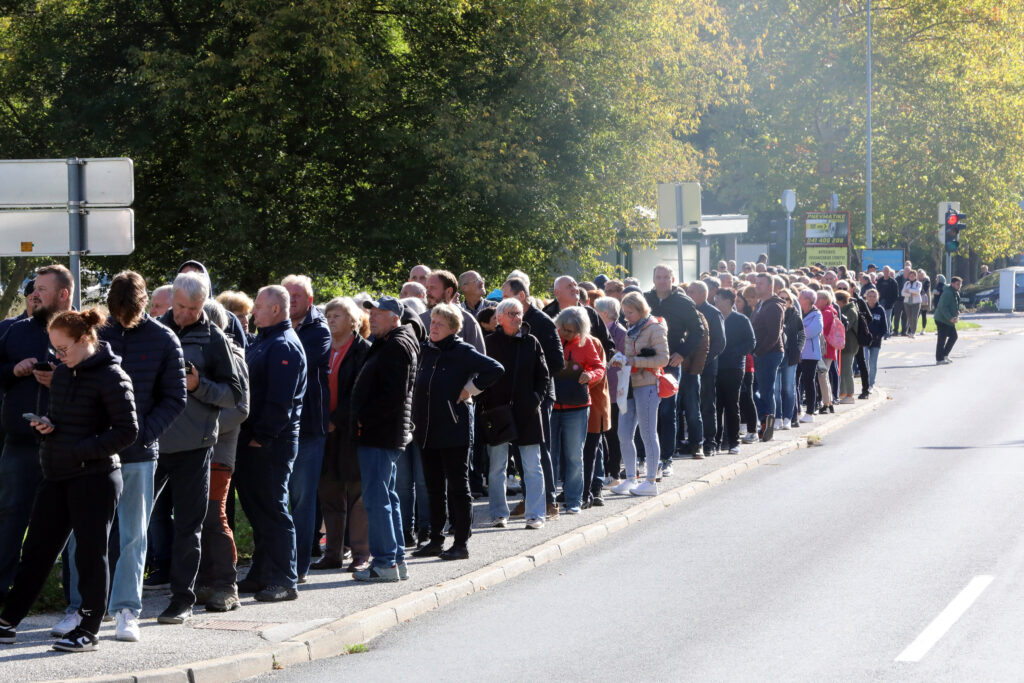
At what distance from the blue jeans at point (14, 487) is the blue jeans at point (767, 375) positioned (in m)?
11.0

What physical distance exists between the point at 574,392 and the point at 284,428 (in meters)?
3.82

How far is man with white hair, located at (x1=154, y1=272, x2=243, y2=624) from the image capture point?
7953mm

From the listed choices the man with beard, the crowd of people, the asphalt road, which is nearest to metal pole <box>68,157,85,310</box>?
the crowd of people

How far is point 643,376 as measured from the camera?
13336 mm

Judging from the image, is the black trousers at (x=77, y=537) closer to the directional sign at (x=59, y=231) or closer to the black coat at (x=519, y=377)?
the directional sign at (x=59, y=231)

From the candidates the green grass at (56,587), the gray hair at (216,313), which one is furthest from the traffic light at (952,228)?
the gray hair at (216,313)

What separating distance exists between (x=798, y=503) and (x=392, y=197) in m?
12.8

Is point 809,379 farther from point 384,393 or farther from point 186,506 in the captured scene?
point 186,506

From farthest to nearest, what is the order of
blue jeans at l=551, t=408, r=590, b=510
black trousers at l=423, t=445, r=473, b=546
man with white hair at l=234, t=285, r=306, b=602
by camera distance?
blue jeans at l=551, t=408, r=590, b=510
black trousers at l=423, t=445, r=473, b=546
man with white hair at l=234, t=285, r=306, b=602

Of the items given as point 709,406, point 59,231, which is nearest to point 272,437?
point 59,231

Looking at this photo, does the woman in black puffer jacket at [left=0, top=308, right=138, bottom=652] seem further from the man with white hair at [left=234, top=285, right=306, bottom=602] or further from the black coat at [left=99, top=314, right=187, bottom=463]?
the man with white hair at [left=234, top=285, right=306, bottom=602]

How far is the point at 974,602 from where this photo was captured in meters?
8.76

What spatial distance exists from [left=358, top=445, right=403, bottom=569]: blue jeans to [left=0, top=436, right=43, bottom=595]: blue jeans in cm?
203

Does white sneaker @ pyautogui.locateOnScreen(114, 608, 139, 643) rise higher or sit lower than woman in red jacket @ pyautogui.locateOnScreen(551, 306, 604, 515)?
lower
